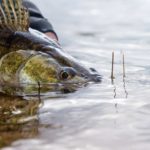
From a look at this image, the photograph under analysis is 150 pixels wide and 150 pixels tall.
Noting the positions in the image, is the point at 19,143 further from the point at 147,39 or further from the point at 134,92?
the point at 147,39

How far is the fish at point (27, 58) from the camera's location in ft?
12.9

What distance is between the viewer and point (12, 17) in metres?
4.33

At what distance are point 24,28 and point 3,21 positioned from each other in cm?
19

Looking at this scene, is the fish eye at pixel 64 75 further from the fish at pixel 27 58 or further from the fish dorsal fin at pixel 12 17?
the fish dorsal fin at pixel 12 17

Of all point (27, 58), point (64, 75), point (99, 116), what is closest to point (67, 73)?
point (64, 75)

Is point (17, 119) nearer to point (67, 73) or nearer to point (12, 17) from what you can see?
point (67, 73)

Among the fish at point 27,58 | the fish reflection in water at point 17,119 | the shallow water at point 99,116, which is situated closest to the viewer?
the shallow water at point 99,116

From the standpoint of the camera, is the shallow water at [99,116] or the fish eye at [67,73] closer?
the shallow water at [99,116]

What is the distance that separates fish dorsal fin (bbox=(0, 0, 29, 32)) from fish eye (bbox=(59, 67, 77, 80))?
547mm

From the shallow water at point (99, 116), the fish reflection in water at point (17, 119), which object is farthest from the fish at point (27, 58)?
Result: the fish reflection in water at point (17, 119)

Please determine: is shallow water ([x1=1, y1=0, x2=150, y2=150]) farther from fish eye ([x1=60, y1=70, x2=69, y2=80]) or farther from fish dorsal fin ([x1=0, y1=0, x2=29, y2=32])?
fish dorsal fin ([x1=0, y1=0, x2=29, y2=32])

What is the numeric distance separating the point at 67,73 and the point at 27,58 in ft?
1.13

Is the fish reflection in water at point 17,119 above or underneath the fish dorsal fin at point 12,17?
underneath

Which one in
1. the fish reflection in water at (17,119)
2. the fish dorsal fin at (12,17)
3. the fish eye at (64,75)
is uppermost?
the fish dorsal fin at (12,17)
